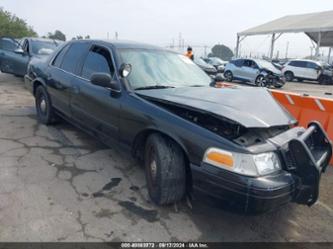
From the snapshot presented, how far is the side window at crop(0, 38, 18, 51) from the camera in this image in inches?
395

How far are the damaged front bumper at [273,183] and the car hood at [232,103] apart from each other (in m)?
0.25

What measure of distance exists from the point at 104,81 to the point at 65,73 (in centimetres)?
158

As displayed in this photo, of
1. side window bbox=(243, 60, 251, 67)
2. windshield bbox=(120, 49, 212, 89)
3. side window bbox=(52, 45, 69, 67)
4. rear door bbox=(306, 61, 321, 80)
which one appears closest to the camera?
windshield bbox=(120, 49, 212, 89)

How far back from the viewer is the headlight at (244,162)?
90.7 inches

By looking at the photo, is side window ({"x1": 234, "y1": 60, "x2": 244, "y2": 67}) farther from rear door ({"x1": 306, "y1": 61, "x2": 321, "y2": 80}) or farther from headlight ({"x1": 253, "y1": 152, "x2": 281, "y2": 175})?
headlight ({"x1": 253, "y1": 152, "x2": 281, "y2": 175})

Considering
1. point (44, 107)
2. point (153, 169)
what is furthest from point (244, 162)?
point (44, 107)

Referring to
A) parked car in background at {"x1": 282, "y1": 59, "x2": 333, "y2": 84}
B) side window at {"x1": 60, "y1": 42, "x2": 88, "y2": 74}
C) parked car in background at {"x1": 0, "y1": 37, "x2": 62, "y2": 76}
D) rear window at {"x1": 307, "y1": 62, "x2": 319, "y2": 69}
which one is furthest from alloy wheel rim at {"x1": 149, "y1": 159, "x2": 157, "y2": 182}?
rear window at {"x1": 307, "y1": 62, "x2": 319, "y2": 69}

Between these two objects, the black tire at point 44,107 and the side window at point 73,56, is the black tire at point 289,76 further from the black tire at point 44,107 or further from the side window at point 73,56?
the side window at point 73,56

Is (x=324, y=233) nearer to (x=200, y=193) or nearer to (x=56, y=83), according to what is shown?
(x=200, y=193)

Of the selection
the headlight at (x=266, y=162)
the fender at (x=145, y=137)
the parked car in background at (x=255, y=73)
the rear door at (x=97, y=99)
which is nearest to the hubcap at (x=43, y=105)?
the rear door at (x=97, y=99)

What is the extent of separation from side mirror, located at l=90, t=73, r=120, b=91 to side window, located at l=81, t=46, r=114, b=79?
0.26 m

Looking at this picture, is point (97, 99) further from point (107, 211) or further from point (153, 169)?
point (107, 211)

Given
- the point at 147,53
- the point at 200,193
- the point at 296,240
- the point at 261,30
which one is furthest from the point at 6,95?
the point at 261,30

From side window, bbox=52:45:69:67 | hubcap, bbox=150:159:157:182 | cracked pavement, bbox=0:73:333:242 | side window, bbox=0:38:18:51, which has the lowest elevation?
cracked pavement, bbox=0:73:333:242
